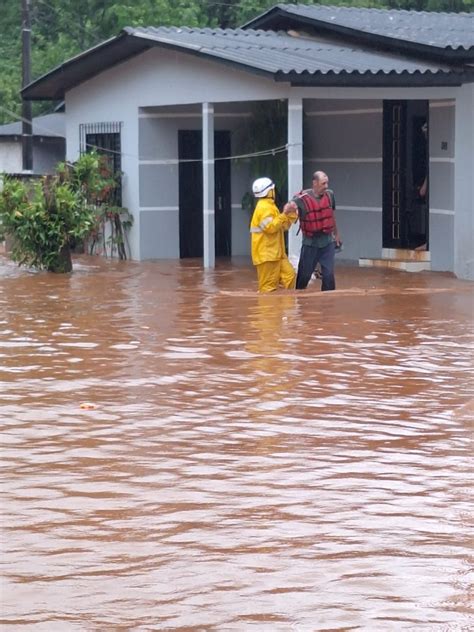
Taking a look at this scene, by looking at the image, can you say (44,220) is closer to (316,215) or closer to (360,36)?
(360,36)

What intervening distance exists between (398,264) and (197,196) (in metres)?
4.50

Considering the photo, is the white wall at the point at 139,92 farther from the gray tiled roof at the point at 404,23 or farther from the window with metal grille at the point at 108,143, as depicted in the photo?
the gray tiled roof at the point at 404,23

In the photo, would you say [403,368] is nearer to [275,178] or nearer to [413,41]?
[413,41]

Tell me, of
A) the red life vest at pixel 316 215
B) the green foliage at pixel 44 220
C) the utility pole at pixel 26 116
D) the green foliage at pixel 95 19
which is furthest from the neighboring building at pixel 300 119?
the green foliage at pixel 95 19

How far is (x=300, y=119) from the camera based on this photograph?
1989 centimetres

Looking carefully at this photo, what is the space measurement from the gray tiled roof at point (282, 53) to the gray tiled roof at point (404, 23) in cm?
34

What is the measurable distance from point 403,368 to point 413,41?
28.7ft

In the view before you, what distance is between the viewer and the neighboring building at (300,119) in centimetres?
1986

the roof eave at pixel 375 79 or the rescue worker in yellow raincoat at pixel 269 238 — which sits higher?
the roof eave at pixel 375 79

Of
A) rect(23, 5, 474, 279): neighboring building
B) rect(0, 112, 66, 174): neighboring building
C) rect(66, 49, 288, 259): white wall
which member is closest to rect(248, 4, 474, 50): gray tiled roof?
rect(23, 5, 474, 279): neighboring building

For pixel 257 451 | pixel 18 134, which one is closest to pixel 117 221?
pixel 18 134

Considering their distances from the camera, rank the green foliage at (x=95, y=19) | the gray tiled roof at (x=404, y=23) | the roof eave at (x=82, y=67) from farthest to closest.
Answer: the green foliage at (x=95, y=19), the roof eave at (x=82, y=67), the gray tiled roof at (x=404, y=23)

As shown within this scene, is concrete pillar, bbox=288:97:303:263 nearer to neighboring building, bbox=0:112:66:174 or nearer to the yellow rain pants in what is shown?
the yellow rain pants

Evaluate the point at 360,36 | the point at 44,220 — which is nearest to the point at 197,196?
the point at 44,220
